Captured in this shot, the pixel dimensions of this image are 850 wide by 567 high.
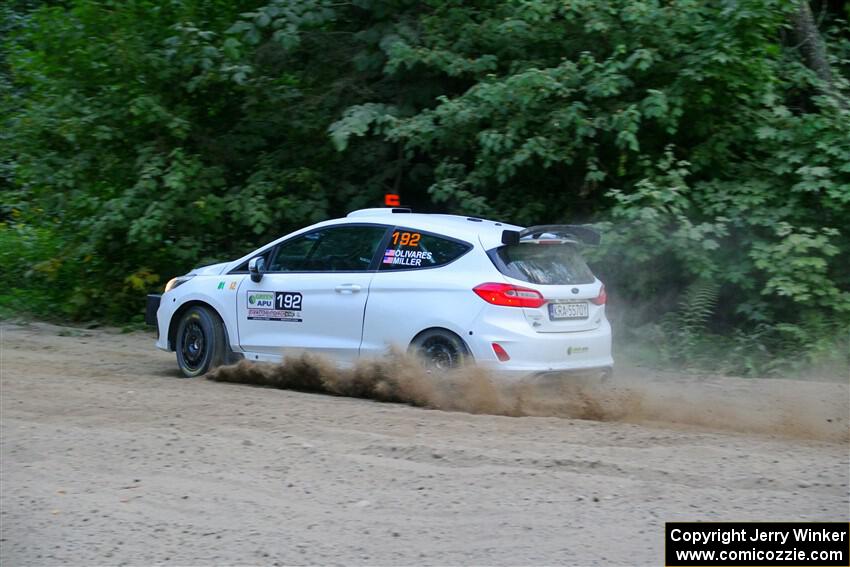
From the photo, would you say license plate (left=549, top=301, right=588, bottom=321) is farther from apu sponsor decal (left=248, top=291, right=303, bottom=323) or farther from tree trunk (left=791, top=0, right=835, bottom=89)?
tree trunk (left=791, top=0, right=835, bottom=89)

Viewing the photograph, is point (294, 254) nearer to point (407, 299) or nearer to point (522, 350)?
point (407, 299)

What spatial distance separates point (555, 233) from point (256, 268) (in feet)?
9.81

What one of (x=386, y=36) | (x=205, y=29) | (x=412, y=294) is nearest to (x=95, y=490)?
(x=412, y=294)

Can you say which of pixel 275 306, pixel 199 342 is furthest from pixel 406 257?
pixel 199 342

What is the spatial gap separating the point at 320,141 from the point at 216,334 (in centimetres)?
472

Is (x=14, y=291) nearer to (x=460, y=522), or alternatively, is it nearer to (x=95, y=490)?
(x=95, y=490)

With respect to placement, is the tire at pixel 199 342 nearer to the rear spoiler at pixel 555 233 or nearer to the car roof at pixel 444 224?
the car roof at pixel 444 224

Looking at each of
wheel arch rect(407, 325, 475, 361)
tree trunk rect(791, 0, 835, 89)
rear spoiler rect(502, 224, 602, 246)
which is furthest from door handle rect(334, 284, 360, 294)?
tree trunk rect(791, 0, 835, 89)

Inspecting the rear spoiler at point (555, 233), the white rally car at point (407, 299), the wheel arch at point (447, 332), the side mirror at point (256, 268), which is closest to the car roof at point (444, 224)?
the white rally car at point (407, 299)

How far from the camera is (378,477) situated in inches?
245

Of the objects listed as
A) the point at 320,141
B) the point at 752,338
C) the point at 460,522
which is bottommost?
the point at 460,522

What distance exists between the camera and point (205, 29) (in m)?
13.8

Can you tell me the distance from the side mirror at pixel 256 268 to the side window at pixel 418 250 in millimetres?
→ 1391

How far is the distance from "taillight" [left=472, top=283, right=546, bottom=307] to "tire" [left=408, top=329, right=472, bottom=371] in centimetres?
45
